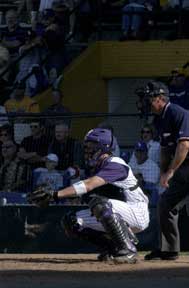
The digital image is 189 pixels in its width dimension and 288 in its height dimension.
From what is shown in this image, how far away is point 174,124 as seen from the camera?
945cm

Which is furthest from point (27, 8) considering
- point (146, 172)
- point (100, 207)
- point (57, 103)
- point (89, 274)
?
point (89, 274)

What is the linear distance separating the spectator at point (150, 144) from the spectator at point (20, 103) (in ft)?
8.80

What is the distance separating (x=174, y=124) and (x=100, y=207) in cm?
112

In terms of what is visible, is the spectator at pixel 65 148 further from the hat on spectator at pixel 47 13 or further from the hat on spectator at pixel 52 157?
the hat on spectator at pixel 47 13

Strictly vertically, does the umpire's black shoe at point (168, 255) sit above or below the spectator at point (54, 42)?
below

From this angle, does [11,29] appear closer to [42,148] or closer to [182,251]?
[42,148]

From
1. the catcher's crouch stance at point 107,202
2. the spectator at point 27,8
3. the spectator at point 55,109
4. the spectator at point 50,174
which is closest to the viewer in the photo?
the catcher's crouch stance at point 107,202

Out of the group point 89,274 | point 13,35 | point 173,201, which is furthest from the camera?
point 13,35

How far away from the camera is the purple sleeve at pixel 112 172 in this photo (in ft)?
30.0

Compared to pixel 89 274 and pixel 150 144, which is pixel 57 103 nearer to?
pixel 150 144

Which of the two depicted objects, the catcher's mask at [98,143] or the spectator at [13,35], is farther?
the spectator at [13,35]

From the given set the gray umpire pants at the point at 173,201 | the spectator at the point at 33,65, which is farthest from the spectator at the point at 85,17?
the gray umpire pants at the point at 173,201

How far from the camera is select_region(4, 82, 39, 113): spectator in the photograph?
1527 cm

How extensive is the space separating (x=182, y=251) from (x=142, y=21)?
5487 mm
